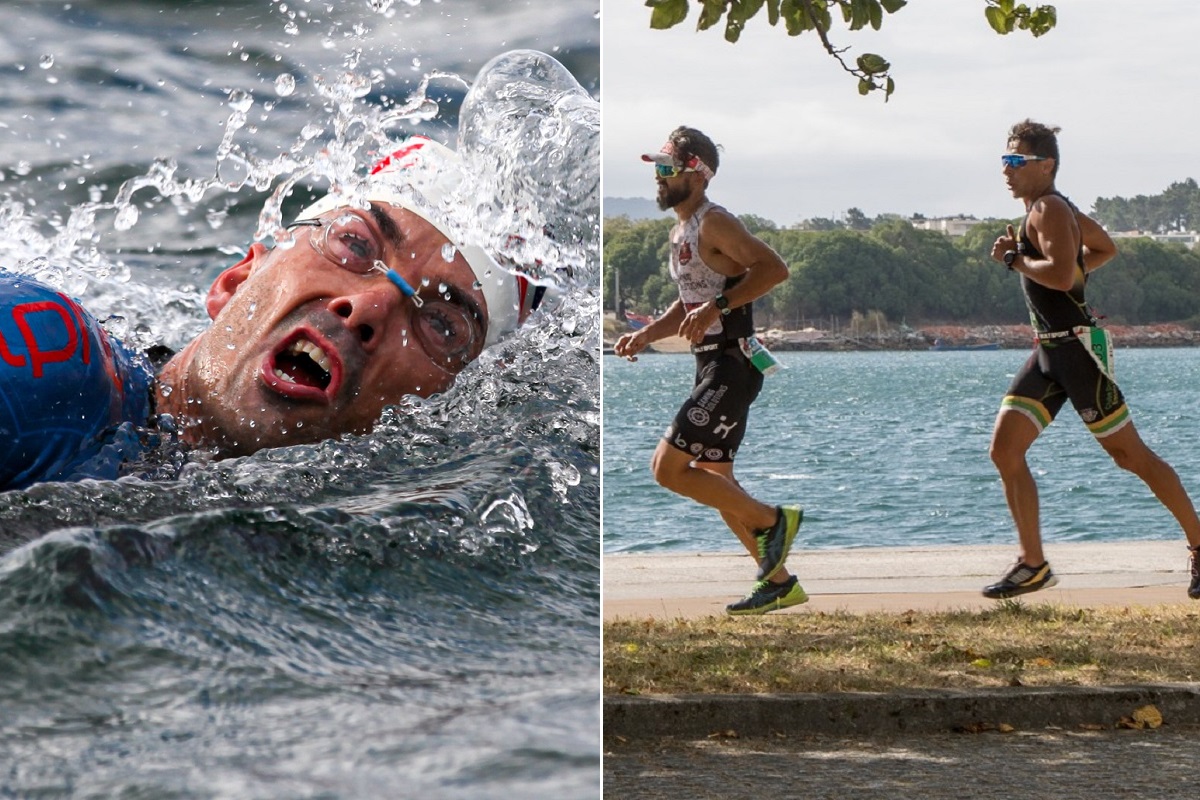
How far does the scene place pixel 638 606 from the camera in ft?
16.1

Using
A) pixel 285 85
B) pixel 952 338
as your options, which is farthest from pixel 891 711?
pixel 952 338

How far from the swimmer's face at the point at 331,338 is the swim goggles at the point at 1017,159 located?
1.65 m

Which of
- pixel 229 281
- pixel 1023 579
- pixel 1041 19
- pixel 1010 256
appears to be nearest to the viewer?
pixel 229 281

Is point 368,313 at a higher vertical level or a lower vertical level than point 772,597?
higher

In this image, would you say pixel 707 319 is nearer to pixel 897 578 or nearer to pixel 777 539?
pixel 777 539

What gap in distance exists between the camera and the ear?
7.40 ft

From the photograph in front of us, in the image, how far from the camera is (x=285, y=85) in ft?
6.91

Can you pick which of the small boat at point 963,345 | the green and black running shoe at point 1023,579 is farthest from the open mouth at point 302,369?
the small boat at point 963,345

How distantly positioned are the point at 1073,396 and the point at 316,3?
207 centimetres

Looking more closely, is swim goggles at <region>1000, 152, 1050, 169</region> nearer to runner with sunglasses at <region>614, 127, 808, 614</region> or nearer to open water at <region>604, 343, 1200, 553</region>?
runner with sunglasses at <region>614, 127, 808, 614</region>

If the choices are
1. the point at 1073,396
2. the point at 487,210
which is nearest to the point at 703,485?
the point at 1073,396

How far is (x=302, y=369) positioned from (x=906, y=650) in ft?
8.49

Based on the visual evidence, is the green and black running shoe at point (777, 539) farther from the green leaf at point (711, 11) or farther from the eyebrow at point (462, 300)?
the eyebrow at point (462, 300)

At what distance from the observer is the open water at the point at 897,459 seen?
1108cm
